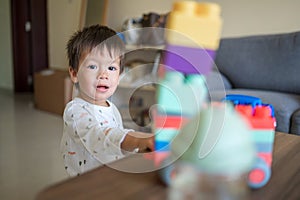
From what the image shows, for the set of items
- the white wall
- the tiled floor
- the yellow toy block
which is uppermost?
the yellow toy block

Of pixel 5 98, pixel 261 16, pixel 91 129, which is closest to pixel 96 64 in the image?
pixel 91 129

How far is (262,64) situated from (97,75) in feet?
4.59

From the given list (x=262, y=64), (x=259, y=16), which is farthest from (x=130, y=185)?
(x=259, y=16)

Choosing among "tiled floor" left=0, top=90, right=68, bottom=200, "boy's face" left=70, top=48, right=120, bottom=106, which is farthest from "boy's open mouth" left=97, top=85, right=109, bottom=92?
"tiled floor" left=0, top=90, right=68, bottom=200

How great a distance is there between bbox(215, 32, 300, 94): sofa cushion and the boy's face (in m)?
1.31

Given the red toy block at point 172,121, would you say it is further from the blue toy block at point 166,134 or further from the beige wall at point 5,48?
the beige wall at point 5,48

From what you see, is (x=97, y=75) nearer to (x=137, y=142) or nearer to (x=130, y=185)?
(x=137, y=142)

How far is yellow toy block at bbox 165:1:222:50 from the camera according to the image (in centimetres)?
34

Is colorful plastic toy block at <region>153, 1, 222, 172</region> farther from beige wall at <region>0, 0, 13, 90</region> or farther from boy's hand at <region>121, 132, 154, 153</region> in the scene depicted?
beige wall at <region>0, 0, 13, 90</region>

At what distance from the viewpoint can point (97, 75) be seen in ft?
2.21

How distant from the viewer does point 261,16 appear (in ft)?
6.61

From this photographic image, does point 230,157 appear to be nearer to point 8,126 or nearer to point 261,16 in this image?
point 261,16

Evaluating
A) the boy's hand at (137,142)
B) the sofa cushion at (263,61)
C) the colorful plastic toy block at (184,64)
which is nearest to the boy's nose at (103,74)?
the boy's hand at (137,142)

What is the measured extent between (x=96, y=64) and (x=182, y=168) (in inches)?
15.0
